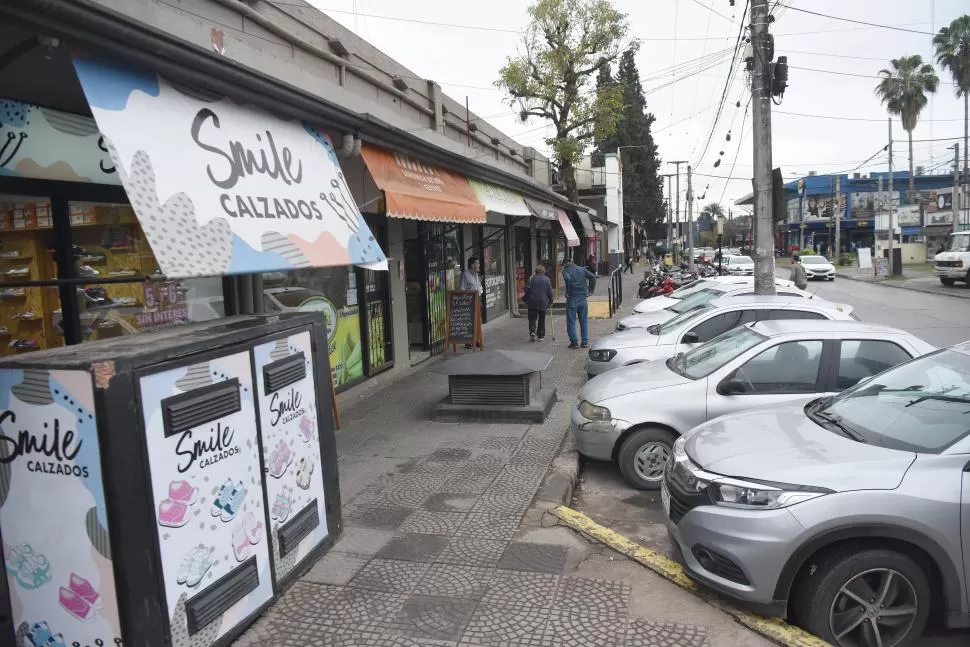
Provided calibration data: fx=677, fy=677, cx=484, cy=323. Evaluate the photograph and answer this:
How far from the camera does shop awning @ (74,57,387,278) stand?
12.1ft

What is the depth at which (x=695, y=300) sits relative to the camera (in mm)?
11773

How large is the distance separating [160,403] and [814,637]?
342 cm

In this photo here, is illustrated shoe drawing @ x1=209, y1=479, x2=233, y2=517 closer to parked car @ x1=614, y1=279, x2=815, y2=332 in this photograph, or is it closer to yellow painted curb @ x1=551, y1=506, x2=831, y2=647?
yellow painted curb @ x1=551, y1=506, x2=831, y2=647

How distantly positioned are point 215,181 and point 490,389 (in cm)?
443

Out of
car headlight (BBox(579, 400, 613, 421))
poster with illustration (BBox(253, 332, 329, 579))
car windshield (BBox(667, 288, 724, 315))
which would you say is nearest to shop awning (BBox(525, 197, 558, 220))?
car windshield (BBox(667, 288, 724, 315))

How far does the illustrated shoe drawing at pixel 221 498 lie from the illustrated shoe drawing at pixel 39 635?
2.67 ft

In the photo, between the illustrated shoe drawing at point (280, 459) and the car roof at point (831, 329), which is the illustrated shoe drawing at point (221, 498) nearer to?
the illustrated shoe drawing at point (280, 459)

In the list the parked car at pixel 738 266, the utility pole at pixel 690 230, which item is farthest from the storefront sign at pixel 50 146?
the parked car at pixel 738 266

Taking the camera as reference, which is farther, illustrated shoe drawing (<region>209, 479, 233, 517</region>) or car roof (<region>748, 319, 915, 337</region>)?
car roof (<region>748, 319, 915, 337</region>)

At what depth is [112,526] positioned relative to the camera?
281cm

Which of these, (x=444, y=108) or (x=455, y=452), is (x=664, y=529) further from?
(x=444, y=108)

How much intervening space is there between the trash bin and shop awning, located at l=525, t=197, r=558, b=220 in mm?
10381

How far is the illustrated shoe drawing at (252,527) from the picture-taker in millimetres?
3530

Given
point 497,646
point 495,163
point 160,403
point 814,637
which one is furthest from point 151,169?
point 495,163
